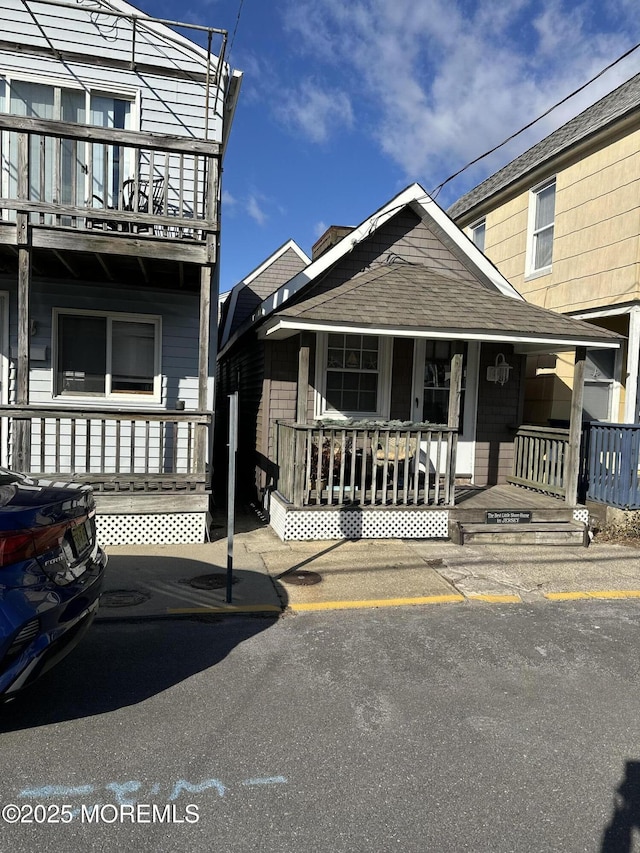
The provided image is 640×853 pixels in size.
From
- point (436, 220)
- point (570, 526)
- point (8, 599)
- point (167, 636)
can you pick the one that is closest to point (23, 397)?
point (167, 636)

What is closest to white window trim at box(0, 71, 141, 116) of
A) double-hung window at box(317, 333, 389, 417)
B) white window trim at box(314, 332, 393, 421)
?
white window trim at box(314, 332, 393, 421)

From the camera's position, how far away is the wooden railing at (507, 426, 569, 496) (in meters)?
8.41

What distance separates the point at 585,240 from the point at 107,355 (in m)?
8.17

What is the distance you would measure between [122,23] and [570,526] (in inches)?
377

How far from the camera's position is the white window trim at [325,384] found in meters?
8.69

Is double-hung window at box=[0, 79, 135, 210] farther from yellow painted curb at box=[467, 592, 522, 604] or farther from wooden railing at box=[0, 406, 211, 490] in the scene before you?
yellow painted curb at box=[467, 592, 522, 604]

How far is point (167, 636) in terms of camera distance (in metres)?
4.45

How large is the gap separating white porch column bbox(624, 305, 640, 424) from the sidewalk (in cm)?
265

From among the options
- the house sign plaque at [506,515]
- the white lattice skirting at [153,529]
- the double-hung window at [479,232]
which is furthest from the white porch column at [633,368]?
the white lattice skirting at [153,529]

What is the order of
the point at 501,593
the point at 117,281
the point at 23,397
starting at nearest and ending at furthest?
the point at 501,593, the point at 23,397, the point at 117,281

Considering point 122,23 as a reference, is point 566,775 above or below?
below

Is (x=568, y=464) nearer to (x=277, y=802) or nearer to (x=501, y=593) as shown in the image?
(x=501, y=593)

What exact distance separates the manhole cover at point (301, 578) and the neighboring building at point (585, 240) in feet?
20.2

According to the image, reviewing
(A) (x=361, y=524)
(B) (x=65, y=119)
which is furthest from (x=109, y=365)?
(A) (x=361, y=524)
